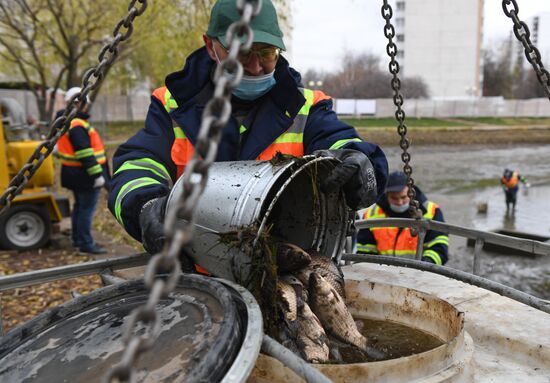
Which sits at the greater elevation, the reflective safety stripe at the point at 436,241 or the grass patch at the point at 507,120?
the grass patch at the point at 507,120

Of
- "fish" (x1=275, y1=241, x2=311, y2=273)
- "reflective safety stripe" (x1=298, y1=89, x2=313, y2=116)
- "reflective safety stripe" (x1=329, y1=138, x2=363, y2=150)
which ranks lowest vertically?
"fish" (x1=275, y1=241, x2=311, y2=273)

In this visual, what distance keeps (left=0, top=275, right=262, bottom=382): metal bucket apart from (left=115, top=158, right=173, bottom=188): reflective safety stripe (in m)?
0.59

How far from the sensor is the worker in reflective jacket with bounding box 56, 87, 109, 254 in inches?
255

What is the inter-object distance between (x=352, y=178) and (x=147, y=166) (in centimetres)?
90

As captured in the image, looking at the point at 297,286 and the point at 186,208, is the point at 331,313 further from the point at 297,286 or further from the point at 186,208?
the point at 186,208

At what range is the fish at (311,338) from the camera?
1807 mm

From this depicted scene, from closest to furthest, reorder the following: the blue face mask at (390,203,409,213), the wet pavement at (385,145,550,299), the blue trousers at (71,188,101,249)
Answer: the blue face mask at (390,203,409,213)
the blue trousers at (71,188,101,249)
the wet pavement at (385,145,550,299)

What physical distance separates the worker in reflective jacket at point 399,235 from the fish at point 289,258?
2265 millimetres

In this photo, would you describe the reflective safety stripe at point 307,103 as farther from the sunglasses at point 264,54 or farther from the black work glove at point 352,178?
the black work glove at point 352,178

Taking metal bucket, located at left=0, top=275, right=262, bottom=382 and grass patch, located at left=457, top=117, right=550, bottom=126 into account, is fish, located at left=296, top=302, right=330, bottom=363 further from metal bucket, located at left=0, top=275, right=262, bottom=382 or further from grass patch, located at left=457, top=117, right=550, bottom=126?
grass patch, located at left=457, top=117, right=550, bottom=126

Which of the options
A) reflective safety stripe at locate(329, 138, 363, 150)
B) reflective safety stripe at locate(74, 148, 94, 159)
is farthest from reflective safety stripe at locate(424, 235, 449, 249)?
reflective safety stripe at locate(74, 148, 94, 159)

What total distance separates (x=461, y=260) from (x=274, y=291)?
24.6 feet

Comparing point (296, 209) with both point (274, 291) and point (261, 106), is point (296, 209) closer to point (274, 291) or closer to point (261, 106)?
point (261, 106)

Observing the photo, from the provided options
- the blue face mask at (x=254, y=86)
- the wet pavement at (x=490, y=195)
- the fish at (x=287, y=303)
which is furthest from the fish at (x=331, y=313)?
the wet pavement at (x=490, y=195)
